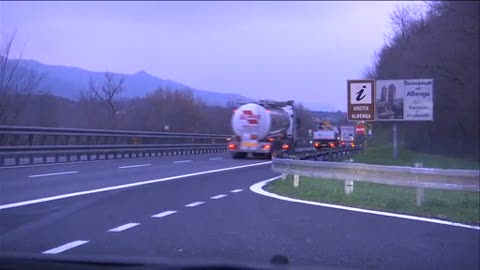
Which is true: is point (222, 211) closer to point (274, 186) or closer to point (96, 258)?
point (274, 186)

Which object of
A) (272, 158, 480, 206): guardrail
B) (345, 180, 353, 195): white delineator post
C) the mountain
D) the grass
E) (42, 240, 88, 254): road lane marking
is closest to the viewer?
(42, 240, 88, 254): road lane marking

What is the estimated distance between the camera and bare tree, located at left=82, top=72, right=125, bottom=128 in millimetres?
19877

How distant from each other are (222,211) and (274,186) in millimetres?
5475

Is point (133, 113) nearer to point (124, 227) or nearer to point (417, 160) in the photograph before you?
point (124, 227)

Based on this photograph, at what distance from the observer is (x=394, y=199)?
43.3 feet

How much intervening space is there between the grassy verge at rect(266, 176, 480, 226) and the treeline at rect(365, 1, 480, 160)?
33.7m

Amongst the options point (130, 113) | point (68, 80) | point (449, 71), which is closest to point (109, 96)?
point (130, 113)

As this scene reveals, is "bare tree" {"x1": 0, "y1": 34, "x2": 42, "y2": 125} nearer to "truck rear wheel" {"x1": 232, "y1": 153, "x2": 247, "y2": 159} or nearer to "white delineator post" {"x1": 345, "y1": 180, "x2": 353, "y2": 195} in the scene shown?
"white delineator post" {"x1": 345, "y1": 180, "x2": 353, "y2": 195}

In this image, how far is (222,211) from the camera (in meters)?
11.7

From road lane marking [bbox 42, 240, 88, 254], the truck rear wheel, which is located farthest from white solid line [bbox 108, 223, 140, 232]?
the truck rear wheel

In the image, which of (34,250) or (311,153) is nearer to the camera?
(34,250)

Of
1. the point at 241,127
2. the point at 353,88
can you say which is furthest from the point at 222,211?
the point at 241,127

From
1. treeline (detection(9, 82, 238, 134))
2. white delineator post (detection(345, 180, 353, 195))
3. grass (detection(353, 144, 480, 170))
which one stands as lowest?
grass (detection(353, 144, 480, 170))

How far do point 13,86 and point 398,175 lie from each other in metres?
7.86
